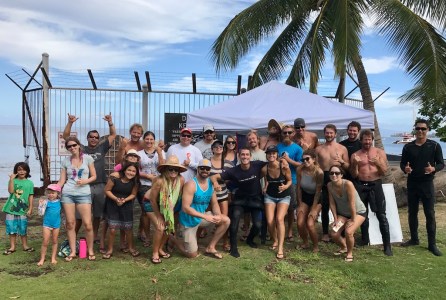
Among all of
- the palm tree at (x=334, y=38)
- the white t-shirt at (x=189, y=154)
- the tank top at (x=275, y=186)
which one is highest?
the palm tree at (x=334, y=38)

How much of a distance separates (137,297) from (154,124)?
720 cm

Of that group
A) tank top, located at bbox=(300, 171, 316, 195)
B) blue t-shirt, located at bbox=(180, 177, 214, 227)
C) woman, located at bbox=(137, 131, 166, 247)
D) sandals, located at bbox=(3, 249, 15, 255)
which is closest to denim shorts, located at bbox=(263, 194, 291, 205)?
tank top, located at bbox=(300, 171, 316, 195)

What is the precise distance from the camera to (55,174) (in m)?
10.7

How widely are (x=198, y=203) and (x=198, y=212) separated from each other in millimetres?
124

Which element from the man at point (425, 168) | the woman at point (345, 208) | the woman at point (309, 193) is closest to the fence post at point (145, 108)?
the woman at point (309, 193)

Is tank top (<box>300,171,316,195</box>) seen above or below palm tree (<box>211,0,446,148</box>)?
below

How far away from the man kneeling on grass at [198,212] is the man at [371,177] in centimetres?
204

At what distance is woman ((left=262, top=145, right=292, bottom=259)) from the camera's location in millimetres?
5750

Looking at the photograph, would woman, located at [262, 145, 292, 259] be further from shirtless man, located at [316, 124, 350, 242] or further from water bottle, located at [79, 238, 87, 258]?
water bottle, located at [79, 238, 87, 258]

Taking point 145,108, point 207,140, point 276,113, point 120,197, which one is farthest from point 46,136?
point 276,113

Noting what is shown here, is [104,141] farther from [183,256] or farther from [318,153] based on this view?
[318,153]

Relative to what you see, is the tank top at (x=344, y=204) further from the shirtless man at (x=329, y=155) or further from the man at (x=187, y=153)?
the man at (x=187, y=153)

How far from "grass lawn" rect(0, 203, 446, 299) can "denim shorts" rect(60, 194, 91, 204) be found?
2.60 feet

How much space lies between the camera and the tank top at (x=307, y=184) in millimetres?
5820
